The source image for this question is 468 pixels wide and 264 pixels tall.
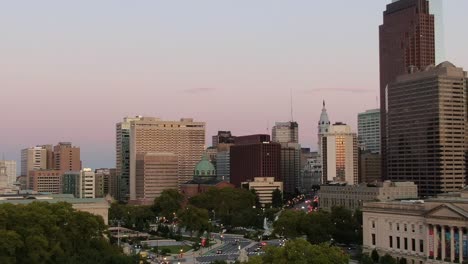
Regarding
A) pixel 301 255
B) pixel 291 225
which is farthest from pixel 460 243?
pixel 291 225

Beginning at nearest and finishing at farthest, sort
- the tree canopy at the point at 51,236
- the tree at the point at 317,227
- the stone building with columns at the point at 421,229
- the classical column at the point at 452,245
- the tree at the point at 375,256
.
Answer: the tree canopy at the point at 51,236, the classical column at the point at 452,245, the stone building with columns at the point at 421,229, the tree at the point at 375,256, the tree at the point at 317,227

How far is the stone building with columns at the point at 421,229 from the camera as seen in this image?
104375 millimetres

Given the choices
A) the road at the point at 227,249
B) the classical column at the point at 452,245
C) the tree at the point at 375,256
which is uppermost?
the classical column at the point at 452,245

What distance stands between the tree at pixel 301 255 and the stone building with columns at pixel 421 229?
28513 mm

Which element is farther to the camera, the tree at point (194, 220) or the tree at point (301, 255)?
the tree at point (194, 220)

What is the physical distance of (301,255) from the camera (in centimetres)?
7975

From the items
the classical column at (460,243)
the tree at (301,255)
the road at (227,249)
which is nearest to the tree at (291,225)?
the road at (227,249)

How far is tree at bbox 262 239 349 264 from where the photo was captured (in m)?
79.4

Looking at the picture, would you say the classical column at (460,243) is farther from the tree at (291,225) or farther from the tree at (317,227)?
the tree at (291,225)

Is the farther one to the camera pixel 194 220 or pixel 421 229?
pixel 194 220

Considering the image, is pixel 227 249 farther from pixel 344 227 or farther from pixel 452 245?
pixel 452 245

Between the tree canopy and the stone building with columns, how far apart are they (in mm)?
43663

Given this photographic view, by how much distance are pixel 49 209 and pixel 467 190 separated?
209ft

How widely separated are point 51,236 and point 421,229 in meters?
54.1
